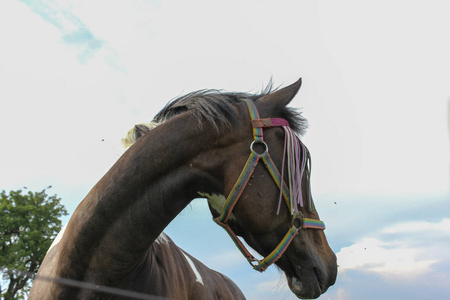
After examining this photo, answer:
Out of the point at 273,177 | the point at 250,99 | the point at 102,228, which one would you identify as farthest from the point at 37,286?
the point at 250,99

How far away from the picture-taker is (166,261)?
334cm

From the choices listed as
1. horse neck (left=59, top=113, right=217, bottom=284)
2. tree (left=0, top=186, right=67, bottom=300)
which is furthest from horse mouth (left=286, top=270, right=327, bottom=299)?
tree (left=0, top=186, right=67, bottom=300)

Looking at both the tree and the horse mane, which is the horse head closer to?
the horse mane

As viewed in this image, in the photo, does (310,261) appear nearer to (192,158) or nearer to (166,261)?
(192,158)

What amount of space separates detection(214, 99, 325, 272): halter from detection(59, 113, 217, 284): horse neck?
281mm

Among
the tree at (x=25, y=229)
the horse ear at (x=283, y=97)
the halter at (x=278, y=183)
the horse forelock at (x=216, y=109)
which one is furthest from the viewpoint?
the tree at (x=25, y=229)

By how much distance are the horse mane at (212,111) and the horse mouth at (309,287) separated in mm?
1145

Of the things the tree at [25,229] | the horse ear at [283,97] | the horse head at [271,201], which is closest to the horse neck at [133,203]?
the horse head at [271,201]

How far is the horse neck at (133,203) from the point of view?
251 cm

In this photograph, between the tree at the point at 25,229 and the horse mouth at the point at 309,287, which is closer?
the horse mouth at the point at 309,287

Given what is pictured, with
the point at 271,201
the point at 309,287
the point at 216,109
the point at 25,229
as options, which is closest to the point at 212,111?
the point at 216,109

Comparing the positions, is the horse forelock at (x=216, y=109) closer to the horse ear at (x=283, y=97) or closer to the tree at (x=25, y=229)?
the horse ear at (x=283, y=97)

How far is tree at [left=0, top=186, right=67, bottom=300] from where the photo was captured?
71.7ft

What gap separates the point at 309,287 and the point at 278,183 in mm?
740
